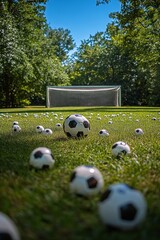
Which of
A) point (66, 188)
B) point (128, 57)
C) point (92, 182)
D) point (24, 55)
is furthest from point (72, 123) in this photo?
point (128, 57)

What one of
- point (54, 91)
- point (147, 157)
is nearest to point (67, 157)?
point (147, 157)

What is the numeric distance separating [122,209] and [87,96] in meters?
34.9

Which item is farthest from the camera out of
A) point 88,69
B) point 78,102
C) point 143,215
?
point 88,69

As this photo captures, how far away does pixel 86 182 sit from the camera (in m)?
2.88

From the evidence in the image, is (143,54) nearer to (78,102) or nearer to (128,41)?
(128,41)

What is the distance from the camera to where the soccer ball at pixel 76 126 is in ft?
23.1

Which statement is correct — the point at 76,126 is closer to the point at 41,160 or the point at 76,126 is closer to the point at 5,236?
the point at 41,160

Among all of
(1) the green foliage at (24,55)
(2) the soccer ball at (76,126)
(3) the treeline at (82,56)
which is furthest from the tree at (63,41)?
(2) the soccer ball at (76,126)

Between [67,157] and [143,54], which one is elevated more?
[143,54]

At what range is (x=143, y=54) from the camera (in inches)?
1112

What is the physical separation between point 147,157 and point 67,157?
1.34 meters

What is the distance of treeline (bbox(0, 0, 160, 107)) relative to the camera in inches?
966

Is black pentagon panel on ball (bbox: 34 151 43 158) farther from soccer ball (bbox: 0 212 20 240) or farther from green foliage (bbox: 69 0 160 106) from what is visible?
green foliage (bbox: 69 0 160 106)

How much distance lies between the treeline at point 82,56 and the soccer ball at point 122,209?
18.0 metres
